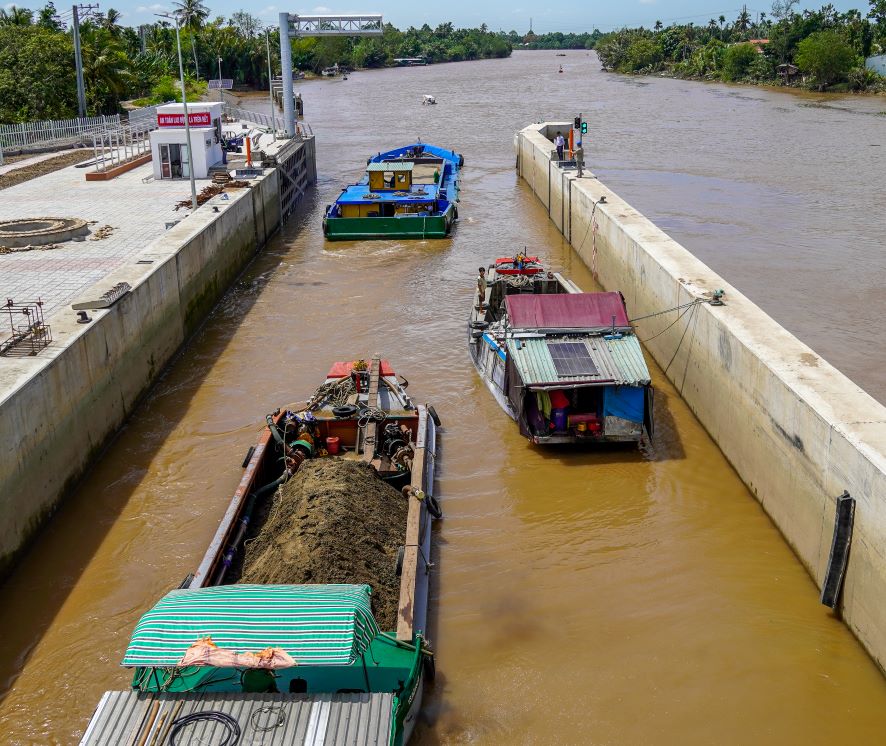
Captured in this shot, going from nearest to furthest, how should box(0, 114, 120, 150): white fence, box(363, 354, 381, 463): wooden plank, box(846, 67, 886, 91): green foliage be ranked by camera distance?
box(363, 354, 381, 463): wooden plank < box(0, 114, 120, 150): white fence < box(846, 67, 886, 91): green foliage

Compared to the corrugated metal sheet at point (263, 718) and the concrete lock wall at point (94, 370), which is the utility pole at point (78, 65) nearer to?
the concrete lock wall at point (94, 370)

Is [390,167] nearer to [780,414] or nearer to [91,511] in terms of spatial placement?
[91,511]

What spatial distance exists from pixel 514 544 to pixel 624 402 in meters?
3.15

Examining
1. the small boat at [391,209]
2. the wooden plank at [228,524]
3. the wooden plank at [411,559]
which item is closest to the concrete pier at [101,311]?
the small boat at [391,209]

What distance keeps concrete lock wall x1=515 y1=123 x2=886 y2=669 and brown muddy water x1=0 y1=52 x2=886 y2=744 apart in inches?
17.5

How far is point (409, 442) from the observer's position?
45.4 feet

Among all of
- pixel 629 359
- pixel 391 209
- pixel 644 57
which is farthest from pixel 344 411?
pixel 644 57

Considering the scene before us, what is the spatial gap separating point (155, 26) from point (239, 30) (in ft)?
54.1

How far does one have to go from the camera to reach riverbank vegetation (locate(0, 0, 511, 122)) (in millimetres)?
42844

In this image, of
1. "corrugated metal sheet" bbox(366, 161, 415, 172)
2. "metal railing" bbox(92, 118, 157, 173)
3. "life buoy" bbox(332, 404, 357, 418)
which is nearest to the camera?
"life buoy" bbox(332, 404, 357, 418)

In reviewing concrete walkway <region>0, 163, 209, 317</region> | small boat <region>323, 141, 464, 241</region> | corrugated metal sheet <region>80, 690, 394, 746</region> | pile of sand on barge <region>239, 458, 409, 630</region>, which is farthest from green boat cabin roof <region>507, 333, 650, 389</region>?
small boat <region>323, 141, 464, 241</region>

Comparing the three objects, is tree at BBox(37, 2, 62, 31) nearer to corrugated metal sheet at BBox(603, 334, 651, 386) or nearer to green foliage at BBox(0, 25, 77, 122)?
green foliage at BBox(0, 25, 77, 122)

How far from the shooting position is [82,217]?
27.0m

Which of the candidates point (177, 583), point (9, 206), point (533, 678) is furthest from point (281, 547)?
point (9, 206)
